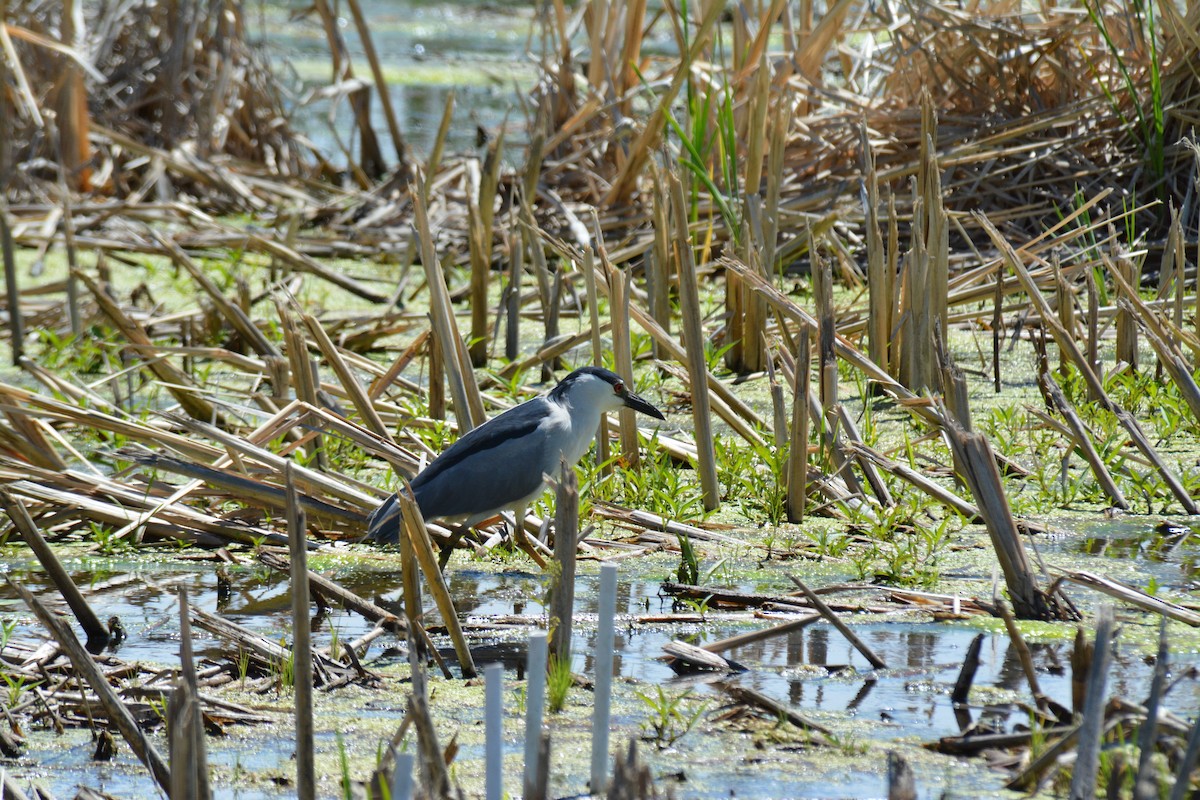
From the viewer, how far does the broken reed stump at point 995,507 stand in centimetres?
308

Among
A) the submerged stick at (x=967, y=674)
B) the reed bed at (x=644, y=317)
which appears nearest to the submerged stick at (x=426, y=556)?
the reed bed at (x=644, y=317)

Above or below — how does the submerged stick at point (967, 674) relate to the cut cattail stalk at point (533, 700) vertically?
below

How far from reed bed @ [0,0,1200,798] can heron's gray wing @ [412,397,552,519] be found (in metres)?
Result: 0.22

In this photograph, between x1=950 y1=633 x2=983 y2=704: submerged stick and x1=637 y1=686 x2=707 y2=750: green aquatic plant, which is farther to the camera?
x1=950 y1=633 x2=983 y2=704: submerged stick

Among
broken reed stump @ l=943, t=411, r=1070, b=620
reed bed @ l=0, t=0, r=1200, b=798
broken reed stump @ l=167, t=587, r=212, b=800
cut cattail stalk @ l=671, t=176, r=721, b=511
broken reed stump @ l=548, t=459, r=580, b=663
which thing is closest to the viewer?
broken reed stump @ l=167, t=587, r=212, b=800

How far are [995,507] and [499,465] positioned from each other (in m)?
1.46

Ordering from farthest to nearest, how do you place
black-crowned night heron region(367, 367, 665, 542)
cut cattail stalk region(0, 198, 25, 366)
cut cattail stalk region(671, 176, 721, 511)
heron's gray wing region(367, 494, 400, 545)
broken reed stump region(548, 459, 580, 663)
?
cut cattail stalk region(0, 198, 25, 366)
cut cattail stalk region(671, 176, 721, 511)
black-crowned night heron region(367, 367, 665, 542)
heron's gray wing region(367, 494, 400, 545)
broken reed stump region(548, 459, 580, 663)

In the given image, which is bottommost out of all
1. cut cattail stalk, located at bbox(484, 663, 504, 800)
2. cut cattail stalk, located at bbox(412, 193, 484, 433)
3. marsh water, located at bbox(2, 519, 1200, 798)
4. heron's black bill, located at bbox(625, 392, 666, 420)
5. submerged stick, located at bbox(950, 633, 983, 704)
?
marsh water, located at bbox(2, 519, 1200, 798)

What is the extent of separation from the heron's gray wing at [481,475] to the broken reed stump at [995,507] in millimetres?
1327

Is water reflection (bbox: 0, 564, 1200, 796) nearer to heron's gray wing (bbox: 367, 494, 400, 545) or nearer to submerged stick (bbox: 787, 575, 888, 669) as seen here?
submerged stick (bbox: 787, 575, 888, 669)

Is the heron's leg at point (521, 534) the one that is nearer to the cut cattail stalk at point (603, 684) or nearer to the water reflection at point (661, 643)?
the water reflection at point (661, 643)

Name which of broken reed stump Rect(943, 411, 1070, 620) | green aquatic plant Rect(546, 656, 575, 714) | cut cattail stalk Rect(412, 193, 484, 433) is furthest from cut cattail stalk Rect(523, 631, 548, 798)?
cut cattail stalk Rect(412, 193, 484, 433)

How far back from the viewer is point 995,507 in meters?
3.11

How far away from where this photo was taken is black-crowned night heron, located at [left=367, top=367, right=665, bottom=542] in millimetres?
3977
